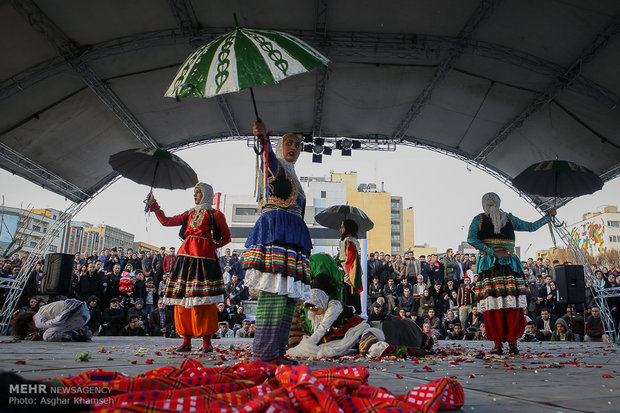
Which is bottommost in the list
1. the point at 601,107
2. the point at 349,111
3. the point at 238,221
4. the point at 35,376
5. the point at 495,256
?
the point at 35,376

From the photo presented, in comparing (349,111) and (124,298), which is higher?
(349,111)

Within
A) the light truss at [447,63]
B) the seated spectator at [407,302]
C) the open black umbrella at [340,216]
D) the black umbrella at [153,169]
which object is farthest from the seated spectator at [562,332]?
the black umbrella at [153,169]

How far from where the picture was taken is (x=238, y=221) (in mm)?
49562

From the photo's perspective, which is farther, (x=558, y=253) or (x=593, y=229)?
(x=593, y=229)

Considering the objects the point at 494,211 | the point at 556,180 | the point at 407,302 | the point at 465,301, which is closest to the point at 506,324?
the point at 494,211

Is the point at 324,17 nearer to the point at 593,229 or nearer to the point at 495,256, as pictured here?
the point at 495,256

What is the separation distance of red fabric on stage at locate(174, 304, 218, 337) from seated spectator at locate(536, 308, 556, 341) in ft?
30.2

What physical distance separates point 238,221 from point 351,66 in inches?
1628

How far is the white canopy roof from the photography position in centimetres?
771

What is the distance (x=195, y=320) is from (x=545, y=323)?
9.56 metres

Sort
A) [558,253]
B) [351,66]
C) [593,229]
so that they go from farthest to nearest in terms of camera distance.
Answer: [593,229]
[558,253]
[351,66]

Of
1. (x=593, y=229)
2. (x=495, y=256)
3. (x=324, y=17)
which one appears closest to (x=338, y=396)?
(x=495, y=256)

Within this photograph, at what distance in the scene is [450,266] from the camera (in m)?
13.2

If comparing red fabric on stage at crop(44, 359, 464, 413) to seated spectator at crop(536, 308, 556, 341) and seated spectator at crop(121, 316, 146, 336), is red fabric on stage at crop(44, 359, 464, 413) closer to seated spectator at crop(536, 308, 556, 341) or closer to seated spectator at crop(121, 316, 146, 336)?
seated spectator at crop(121, 316, 146, 336)
